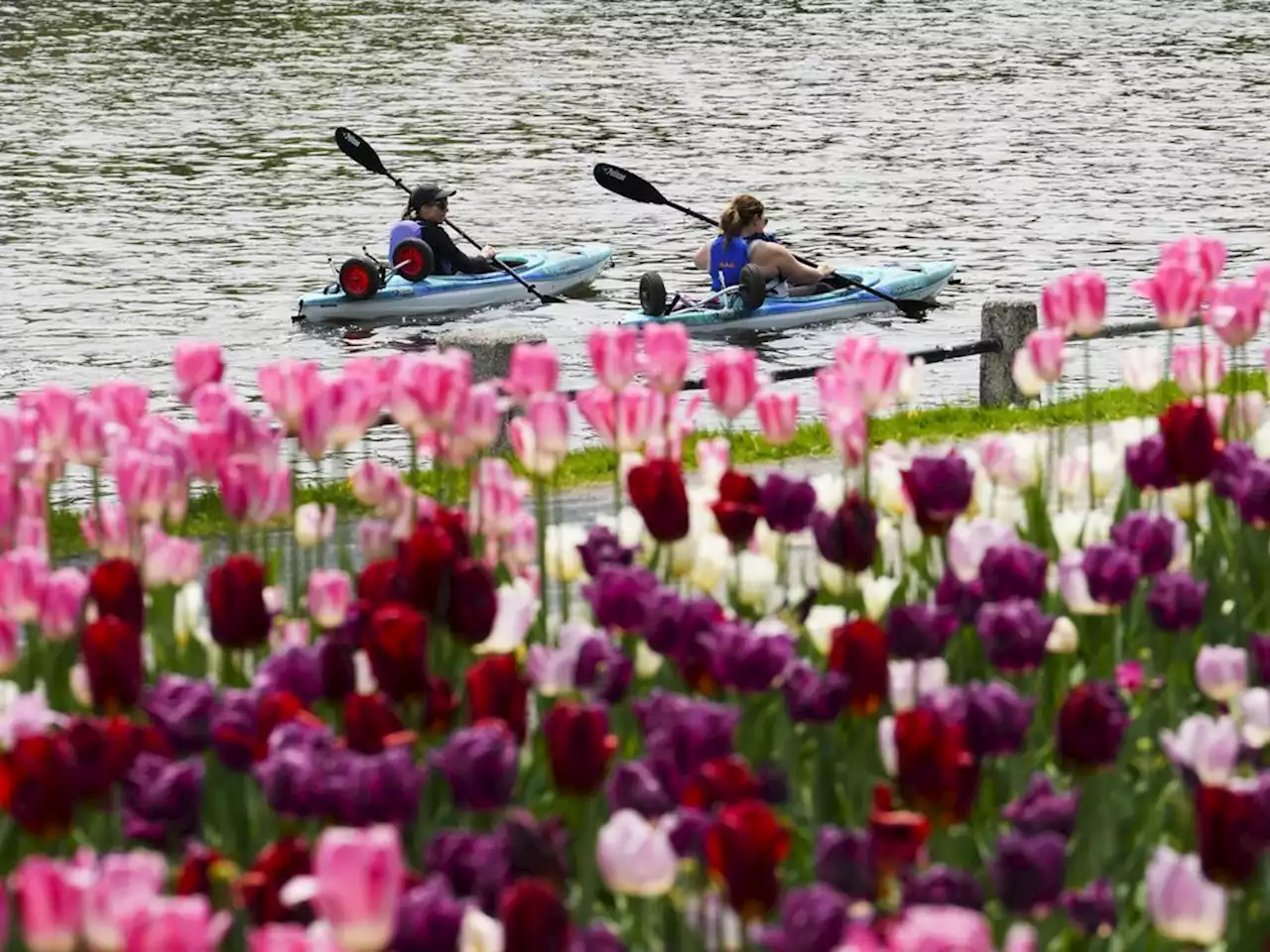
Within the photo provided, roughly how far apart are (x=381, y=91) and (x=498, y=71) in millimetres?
3888

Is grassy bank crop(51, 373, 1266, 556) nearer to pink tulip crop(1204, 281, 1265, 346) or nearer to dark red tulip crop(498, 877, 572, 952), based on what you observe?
pink tulip crop(1204, 281, 1265, 346)

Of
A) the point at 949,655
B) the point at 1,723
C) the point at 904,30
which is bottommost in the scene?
the point at 904,30

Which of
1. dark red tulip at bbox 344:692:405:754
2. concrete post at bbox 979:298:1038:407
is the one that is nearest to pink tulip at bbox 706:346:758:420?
dark red tulip at bbox 344:692:405:754

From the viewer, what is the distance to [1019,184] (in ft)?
117

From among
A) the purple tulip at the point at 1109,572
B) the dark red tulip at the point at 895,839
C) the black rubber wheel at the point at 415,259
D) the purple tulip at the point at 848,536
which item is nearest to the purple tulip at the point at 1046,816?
the dark red tulip at the point at 895,839

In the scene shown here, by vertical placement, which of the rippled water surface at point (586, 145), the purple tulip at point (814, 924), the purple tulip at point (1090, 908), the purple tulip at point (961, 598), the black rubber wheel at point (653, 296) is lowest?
the rippled water surface at point (586, 145)

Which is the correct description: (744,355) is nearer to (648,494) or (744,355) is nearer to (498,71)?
(648,494)

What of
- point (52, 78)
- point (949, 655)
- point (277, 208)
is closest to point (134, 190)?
point (277, 208)

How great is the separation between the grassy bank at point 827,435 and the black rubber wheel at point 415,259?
11523mm

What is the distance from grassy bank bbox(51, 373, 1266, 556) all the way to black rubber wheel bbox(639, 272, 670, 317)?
9074mm

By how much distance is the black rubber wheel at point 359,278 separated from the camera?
80.6 ft

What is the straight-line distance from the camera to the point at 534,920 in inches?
144

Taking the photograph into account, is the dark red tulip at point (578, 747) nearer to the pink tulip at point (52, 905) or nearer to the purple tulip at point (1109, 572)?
the pink tulip at point (52, 905)

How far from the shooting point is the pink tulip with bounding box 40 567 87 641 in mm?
5320
